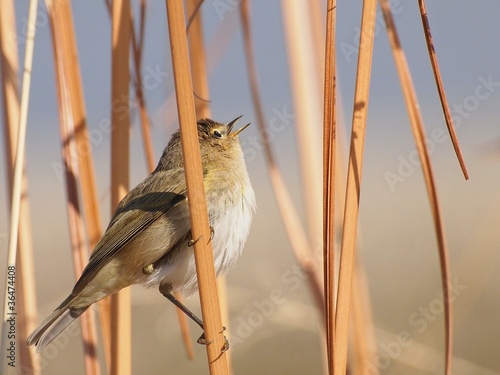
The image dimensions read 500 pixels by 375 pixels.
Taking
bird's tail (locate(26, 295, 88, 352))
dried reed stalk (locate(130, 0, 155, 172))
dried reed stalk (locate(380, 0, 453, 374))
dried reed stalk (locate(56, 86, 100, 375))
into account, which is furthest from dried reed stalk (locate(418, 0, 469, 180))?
bird's tail (locate(26, 295, 88, 352))

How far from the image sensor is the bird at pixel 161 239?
2596mm

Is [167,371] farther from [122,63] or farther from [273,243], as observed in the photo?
[122,63]

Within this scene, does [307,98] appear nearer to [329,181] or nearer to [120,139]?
[120,139]

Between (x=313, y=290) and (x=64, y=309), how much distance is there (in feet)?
3.23

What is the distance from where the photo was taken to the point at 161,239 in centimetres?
265

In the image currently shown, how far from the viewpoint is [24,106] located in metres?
1.95

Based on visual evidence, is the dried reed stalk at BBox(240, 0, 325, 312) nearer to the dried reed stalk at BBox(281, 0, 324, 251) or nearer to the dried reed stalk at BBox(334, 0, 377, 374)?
the dried reed stalk at BBox(281, 0, 324, 251)

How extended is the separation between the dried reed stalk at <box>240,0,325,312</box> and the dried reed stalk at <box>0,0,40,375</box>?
765 mm

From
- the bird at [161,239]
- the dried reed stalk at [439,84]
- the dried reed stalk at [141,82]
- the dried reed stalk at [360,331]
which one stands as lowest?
the dried reed stalk at [360,331]

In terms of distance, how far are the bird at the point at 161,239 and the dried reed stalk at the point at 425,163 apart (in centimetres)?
91

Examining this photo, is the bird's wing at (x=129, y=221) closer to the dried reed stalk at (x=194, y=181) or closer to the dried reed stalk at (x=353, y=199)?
the dried reed stalk at (x=194, y=181)

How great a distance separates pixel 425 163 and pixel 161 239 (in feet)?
3.76

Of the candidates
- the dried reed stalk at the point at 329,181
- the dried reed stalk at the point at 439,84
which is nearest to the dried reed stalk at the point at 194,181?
the dried reed stalk at the point at 329,181

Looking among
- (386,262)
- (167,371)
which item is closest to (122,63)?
(167,371)
